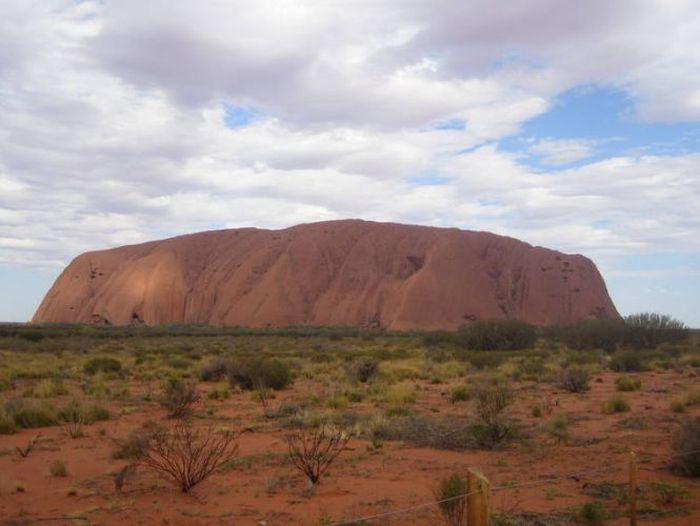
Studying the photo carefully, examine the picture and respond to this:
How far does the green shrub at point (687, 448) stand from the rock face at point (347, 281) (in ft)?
217

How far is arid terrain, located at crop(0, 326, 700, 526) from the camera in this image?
911 cm

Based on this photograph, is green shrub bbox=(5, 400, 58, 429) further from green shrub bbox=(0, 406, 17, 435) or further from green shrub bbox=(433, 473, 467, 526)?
green shrub bbox=(433, 473, 467, 526)

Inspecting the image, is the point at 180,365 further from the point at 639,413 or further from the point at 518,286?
the point at 518,286

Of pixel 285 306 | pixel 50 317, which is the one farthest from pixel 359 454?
pixel 50 317

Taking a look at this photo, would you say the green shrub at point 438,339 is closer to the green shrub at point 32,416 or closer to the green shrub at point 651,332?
the green shrub at point 651,332

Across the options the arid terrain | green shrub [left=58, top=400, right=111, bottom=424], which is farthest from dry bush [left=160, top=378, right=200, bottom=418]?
green shrub [left=58, top=400, right=111, bottom=424]

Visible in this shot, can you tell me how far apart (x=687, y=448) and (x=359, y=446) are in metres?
5.18

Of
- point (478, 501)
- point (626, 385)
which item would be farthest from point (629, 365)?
point (478, 501)

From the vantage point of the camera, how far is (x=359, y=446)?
13.2 meters

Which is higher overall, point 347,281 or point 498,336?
point 347,281

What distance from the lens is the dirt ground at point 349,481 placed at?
29.1ft

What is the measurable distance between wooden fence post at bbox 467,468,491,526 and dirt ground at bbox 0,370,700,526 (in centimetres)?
287

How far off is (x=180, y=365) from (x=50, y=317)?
263 ft

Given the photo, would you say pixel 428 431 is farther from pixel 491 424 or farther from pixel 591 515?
pixel 591 515
